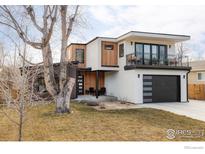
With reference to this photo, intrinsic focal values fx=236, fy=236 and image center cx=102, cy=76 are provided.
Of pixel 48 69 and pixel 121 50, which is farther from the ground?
pixel 121 50

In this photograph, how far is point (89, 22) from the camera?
24.7 ft

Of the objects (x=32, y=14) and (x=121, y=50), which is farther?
(x=121, y=50)

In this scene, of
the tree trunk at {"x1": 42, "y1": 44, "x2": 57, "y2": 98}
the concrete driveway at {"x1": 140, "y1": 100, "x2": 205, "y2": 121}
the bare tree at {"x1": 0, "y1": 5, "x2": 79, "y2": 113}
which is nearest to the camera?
the bare tree at {"x1": 0, "y1": 5, "x2": 79, "y2": 113}

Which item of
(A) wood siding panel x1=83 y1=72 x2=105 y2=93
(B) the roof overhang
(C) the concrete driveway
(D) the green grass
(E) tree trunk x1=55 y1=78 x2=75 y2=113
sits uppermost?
(B) the roof overhang

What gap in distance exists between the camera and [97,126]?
622 centimetres

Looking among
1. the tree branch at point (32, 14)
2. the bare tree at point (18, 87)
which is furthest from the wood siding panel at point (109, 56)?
the bare tree at point (18, 87)

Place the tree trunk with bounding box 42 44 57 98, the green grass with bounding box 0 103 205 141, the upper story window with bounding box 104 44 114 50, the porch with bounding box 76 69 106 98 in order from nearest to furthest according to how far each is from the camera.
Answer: the green grass with bounding box 0 103 205 141, the tree trunk with bounding box 42 44 57 98, the upper story window with bounding box 104 44 114 50, the porch with bounding box 76 69 106 98

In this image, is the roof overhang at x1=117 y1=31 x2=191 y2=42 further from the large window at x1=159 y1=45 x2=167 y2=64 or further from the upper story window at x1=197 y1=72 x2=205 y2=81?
the upper story window at x1=197 y1=72 x2=205 y2=81

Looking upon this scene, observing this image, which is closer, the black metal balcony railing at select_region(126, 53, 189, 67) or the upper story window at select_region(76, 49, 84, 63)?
the black metal balcony railing at select_region(126, 53, 189, 67)

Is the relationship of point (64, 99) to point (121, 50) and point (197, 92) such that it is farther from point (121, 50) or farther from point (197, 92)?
point (197, 92)

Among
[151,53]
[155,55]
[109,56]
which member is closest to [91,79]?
[109,56]

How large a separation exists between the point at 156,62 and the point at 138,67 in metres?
1.65

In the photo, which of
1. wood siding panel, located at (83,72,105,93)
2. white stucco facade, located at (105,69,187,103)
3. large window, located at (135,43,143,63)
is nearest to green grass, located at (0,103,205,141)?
white stucco facade, located at (105,69,187,103)

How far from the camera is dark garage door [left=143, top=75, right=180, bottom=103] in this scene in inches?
441
